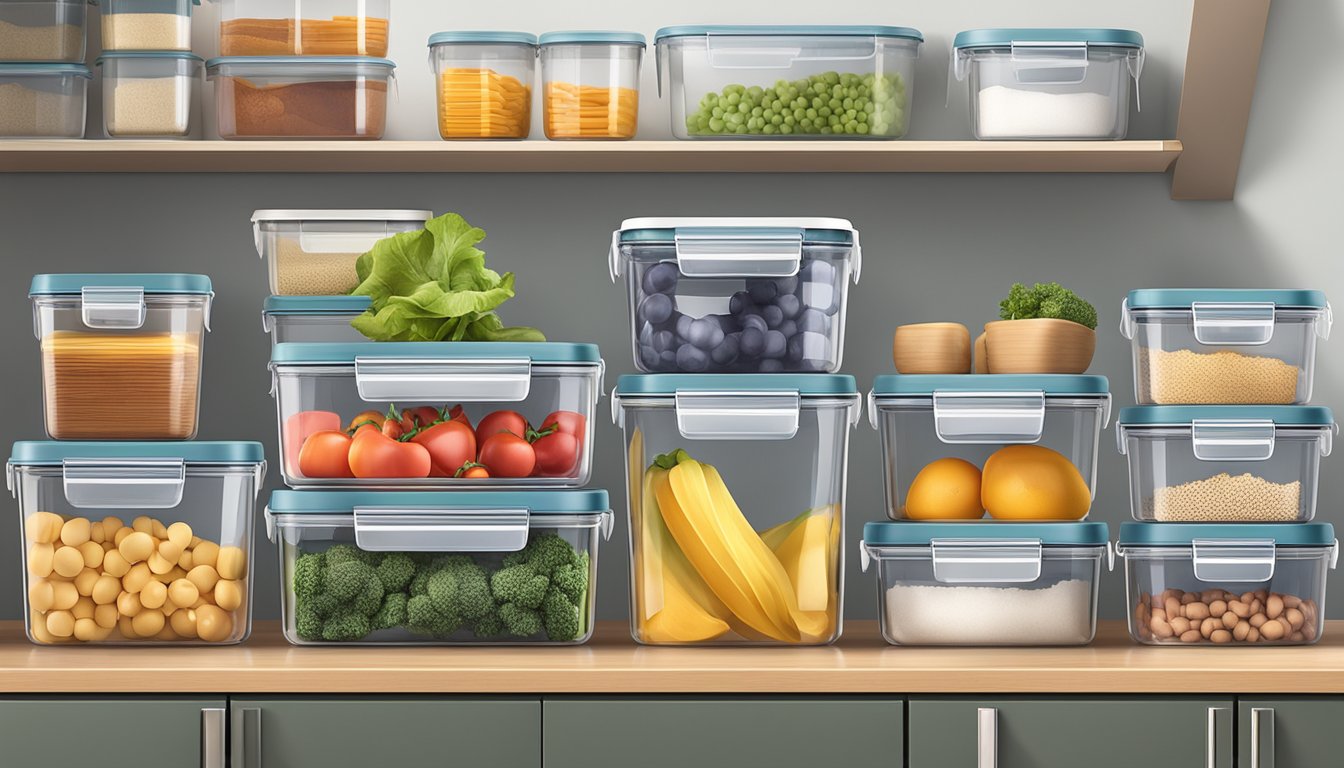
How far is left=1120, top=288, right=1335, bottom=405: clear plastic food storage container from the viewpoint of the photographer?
190 cm

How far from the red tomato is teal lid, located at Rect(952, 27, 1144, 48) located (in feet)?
2.95

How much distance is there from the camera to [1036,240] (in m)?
2.29

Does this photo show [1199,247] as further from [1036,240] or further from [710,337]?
[710,337]

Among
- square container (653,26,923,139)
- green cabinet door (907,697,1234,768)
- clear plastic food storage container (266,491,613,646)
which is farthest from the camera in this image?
square container (653,26,923,139)

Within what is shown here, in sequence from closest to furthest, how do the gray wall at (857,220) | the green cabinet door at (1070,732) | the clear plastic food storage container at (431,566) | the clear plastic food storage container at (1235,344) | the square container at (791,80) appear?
the green cabinet door at (1070,732) < the clear plastic food storage container at (431,566) < the clear plastic food storage container at (1235,344) < the square container at (791,80) < the gray wall at (857,220)

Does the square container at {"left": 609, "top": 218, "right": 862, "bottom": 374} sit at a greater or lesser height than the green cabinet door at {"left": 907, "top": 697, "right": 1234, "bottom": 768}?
greater

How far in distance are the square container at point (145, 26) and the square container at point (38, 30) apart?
0.07 meters

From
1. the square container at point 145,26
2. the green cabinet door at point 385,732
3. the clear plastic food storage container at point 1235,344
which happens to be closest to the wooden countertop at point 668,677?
the green cabinet door at point 385,732

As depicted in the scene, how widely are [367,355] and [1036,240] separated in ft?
3.65

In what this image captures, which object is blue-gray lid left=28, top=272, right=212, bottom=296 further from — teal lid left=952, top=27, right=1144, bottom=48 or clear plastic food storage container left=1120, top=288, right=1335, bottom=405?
clear plastic food storage container left=1120, top=288, right=1335, bottom=405

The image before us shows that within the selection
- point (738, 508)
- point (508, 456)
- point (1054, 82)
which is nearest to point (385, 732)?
point (508, 456)

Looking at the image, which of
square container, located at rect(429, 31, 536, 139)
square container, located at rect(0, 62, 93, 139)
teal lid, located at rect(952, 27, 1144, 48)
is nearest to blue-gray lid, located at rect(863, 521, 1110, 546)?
teal lid, located at rect(952, 27, 1144, 48)

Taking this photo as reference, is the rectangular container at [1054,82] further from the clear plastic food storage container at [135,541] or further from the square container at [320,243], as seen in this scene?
the clear plastic food storage container at [135,541]

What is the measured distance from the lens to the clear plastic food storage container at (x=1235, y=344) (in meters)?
1.90
